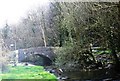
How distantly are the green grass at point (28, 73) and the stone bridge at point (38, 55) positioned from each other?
0.09 meters

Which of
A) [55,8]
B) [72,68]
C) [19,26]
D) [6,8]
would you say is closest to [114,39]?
[72,68]

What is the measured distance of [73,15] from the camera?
308 centimetres

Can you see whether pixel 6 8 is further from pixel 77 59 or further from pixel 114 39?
pixel 114 39

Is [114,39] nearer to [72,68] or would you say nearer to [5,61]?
[72,68]

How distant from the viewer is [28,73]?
2.96 metres

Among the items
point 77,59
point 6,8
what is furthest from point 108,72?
point 6,8

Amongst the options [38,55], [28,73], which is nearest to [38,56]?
[38,55]

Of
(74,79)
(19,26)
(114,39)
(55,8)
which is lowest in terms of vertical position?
(74,79)

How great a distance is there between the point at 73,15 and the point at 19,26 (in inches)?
26.5

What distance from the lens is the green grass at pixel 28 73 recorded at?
9.66ft

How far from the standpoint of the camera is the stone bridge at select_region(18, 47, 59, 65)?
3.00 meters

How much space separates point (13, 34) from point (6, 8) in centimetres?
33

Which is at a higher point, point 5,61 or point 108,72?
point 5,61

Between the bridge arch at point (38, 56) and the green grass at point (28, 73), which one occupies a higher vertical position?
the bridge arch at point (38, 56)
